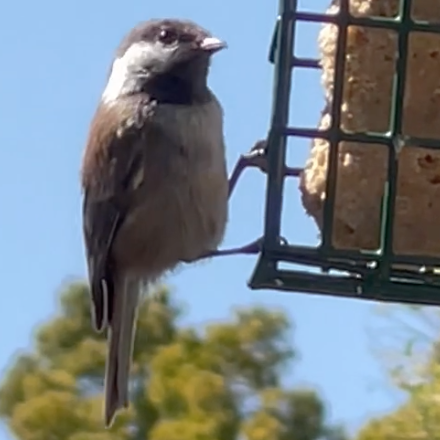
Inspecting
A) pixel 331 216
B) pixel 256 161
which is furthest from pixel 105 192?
pixel 331 216

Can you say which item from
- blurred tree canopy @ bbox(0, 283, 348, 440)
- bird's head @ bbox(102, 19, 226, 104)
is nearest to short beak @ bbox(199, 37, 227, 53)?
bird's head @ bbox(102, 19, 226, 104)

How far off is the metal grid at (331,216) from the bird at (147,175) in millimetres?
473

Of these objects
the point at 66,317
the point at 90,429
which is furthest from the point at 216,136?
the point at 66,317

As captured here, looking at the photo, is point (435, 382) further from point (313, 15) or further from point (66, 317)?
point (66, 317)

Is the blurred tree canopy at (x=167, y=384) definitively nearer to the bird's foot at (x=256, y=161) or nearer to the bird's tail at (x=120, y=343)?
the bird's tail at (x=120, y=343)

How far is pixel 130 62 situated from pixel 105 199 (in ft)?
0.90

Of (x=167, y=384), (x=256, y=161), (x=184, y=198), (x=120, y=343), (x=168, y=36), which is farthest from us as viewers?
(x=167, y=384)

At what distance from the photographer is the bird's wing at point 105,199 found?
118 inches

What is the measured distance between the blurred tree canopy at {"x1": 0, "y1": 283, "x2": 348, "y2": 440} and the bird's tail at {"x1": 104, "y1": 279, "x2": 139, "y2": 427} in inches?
88.5

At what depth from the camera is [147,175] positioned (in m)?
2.97

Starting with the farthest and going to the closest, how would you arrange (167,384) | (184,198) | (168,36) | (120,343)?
(167,384), (120,343), (168,36), (184,198)

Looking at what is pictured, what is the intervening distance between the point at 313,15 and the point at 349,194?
11.1 inches

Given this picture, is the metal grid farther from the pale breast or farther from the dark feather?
the dark feather

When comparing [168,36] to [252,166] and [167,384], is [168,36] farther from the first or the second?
[167,384]
